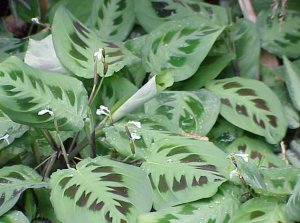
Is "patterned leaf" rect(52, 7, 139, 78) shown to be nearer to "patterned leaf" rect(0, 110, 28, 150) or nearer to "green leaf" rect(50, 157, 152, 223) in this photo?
"patterned leaf" rect(0, 110, 28, 150)

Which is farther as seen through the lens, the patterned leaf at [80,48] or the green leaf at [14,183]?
the patterned leaf at [80,48]

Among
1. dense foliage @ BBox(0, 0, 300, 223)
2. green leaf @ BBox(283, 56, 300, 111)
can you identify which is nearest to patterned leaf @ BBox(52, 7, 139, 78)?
dense foliage @ BBox(0, 0, 300, 223)

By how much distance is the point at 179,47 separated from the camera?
1.56 m

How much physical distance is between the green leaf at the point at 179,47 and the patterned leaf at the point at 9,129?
0.37 meters

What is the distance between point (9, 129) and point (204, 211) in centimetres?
46

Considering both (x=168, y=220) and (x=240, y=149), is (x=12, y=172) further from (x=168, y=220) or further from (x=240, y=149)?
(x=240, y=149)

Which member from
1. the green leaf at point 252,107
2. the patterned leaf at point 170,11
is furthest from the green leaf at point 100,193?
the patterned leaf at point 170,11

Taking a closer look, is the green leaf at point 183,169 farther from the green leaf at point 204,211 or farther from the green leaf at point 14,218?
the green leaf at point 14,218

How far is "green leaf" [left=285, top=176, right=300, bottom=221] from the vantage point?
3.77 ft

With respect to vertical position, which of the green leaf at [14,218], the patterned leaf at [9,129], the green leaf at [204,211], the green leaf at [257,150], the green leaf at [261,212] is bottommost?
the green leaf at [257,150]

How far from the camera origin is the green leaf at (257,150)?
4.72 feet

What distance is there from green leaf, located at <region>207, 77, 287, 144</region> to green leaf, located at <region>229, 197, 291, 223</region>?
26cm

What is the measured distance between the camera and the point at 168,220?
1.17 metres

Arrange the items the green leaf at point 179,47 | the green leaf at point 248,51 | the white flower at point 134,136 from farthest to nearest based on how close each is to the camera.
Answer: the green leaf at point 248,51
the green leaf at point 179,47
the white flower at point 134,136
